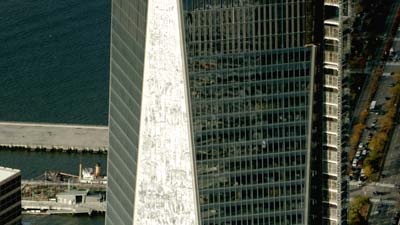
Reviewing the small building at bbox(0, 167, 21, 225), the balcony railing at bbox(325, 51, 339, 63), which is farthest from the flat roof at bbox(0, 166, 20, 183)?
the balcony railing at bbox(325, 51, 339, 63)

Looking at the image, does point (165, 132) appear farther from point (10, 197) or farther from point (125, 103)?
Answer: point (10, 197)

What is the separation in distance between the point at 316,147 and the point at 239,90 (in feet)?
31.0

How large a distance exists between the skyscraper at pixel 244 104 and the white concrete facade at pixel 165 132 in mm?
349

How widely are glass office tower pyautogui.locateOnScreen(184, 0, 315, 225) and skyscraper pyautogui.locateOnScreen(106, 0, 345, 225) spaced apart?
76 mm

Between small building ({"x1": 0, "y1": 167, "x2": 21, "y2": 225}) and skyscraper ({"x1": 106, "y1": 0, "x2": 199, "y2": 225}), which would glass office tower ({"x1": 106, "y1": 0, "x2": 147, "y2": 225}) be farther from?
small building ({"x1": 0, "y1": 167, "x2": 21, "y2": 225})

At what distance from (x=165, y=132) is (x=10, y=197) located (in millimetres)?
37139

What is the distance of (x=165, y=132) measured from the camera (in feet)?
492

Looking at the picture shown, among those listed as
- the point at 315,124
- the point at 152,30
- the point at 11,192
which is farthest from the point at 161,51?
the point at 11,192

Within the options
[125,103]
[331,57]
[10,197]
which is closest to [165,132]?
[125,103]

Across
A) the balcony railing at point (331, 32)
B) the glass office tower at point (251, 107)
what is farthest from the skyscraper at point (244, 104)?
the balcony railing at point (331, 32)

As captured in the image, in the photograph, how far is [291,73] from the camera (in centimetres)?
15012

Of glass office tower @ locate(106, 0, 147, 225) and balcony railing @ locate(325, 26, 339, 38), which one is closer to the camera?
glass office tower @ locate(106, 0, 147, 225)

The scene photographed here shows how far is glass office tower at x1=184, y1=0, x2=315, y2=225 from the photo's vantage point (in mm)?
147000

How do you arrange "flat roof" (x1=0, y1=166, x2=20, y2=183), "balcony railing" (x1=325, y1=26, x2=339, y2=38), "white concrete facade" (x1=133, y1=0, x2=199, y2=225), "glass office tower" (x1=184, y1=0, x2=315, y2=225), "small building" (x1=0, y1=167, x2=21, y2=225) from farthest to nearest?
"flat roof" (x1=0, y1=166, x2=20, y2=183) < "small building" (x1=0, y1=167, x2=21, y2=225) < "balcony railing" (x1=325, y1=26, x2=339, y2=38) < "glass office tower" (x1=184, y1=0, x2=315, y2=225) < "white concrete facade" (x1=133, y1=0, x2=199, y2=225)
